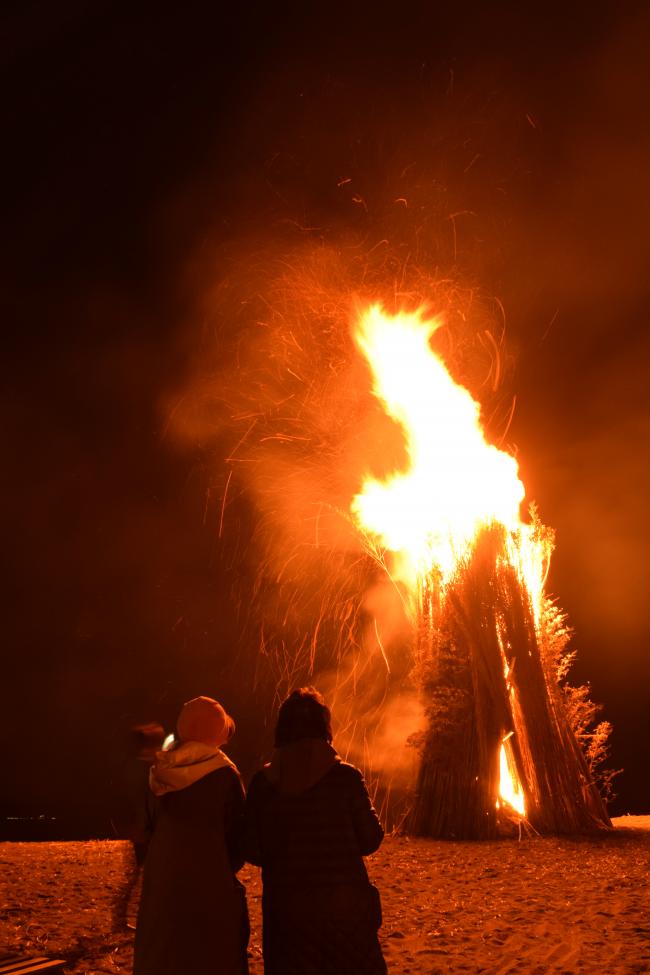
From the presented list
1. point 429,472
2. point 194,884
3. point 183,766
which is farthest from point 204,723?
point 429,472

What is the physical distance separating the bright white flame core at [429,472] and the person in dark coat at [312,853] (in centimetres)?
823

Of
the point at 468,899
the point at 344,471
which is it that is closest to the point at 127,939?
the point at 468,899

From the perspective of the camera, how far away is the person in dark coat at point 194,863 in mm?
2783

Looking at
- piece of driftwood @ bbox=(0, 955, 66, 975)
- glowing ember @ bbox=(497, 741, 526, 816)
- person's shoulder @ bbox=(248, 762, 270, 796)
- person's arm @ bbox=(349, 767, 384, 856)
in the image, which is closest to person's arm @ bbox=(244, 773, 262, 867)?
person's shoulder @ bbox=(248, 762, 270, 796)

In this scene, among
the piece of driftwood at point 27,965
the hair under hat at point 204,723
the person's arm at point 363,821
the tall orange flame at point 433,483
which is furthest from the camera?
the tall orange flame at point 433,483

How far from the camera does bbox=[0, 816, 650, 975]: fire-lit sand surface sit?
4.93 metres

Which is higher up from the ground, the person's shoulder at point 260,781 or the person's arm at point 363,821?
the person's shoulder at point 260,781

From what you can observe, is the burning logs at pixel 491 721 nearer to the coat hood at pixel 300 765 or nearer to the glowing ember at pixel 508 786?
the glowing ember at pixel 508 786

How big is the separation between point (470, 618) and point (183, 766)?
26.9ft

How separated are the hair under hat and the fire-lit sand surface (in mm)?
2414

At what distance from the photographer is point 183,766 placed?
296 centimetres

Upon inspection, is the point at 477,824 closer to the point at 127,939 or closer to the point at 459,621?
the point at 459,621

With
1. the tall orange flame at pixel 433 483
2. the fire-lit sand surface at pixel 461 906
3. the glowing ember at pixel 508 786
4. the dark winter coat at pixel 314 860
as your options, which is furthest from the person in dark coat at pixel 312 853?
the tall orange flame at pixel 433 483

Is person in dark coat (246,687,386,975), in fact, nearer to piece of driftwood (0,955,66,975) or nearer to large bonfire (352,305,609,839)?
piece of driftwood (0,955,66,975)
